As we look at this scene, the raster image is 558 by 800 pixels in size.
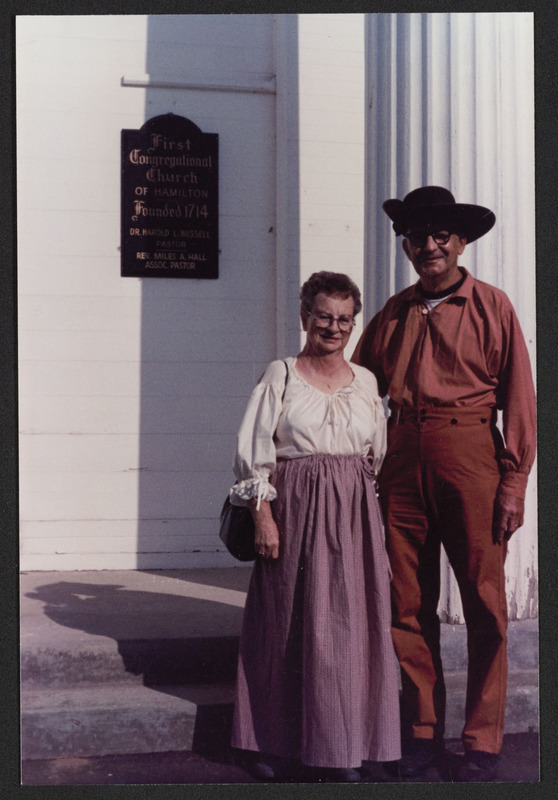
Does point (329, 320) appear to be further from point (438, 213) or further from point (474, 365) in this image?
point (438, 213)

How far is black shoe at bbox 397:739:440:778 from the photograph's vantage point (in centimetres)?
362

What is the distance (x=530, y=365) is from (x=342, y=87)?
2653 mm

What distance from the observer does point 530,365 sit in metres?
3.59

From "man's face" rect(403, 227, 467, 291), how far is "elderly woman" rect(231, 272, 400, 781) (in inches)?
15.4

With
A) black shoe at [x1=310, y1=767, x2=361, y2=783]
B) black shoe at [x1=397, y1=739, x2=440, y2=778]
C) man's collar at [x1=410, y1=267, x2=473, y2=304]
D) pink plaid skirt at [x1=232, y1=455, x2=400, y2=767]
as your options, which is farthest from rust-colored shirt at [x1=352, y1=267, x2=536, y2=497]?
black shoe at [x1=310, y1=767, x2=361, y2=783]

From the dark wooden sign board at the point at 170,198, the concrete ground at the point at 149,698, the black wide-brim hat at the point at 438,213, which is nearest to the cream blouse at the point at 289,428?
the black wide-brim hat at the point at 438,213

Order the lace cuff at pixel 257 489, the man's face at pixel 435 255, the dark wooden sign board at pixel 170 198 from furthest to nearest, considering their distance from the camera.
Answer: the dark wooden sign board at pixel 170 198 → the man's face at pixel 435 255 → the lace cuff at pixel 257 489

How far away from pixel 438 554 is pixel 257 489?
0.86 meters

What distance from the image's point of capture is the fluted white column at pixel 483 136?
3938 millimetres

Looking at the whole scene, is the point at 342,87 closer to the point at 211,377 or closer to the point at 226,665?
the point at 211,377

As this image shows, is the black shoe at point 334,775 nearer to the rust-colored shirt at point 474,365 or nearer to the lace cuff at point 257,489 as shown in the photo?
the lace cuff at point 257,489

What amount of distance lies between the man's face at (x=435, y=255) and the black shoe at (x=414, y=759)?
72.5 inches

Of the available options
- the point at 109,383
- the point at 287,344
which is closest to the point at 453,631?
the point at 287,344

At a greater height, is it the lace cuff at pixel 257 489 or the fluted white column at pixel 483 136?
the fluted white column at pixel 483 136
